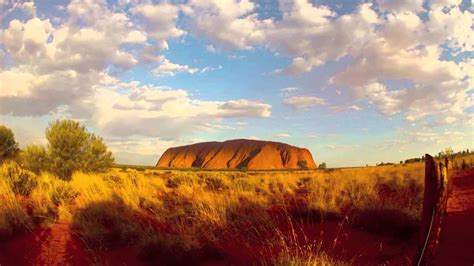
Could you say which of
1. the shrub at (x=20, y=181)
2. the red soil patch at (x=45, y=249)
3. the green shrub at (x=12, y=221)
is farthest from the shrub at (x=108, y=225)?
the shrub at (x=20, y=181)

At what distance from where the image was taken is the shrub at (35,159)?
67.2ft

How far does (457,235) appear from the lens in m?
6.99

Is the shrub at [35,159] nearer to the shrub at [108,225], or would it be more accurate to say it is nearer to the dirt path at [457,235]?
the shrub at [108,225]

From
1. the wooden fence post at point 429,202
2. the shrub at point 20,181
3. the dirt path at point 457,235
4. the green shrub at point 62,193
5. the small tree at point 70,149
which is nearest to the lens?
the wooden fence post at point 429,202

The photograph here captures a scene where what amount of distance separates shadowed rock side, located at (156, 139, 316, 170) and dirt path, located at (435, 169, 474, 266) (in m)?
111

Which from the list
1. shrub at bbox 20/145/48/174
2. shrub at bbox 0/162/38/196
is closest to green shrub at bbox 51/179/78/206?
shrub at bbox 0/162/38/196

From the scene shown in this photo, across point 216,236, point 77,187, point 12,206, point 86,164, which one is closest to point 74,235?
point 12,206

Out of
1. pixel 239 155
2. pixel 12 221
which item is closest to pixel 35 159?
pixel 12 221

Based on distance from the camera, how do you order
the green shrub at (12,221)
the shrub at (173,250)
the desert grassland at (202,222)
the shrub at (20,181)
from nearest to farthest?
1. the shrub at (173,250)
2. the desert grassland at (202,222)
3. the green shrub at (12,221)
4. the shrub at (20,181)

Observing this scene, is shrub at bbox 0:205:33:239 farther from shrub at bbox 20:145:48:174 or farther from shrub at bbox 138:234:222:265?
shrub at bbox 20:145:48:174

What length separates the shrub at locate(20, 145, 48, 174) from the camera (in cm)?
2047

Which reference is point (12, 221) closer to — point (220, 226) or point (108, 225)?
point (108, 225)

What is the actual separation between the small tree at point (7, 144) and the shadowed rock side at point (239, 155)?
93.6m

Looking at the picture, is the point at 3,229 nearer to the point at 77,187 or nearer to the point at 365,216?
the point at 77,187
